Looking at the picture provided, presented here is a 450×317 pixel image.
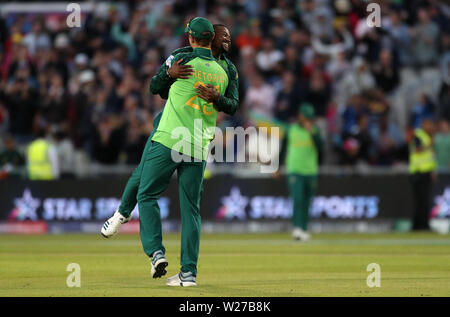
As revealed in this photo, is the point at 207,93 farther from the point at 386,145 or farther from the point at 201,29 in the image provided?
the point at 386,145

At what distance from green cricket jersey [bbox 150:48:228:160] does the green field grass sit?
1.51 metres

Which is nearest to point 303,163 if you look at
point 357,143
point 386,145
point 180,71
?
point 357,143

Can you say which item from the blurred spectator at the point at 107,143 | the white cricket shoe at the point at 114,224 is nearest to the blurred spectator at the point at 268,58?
the blurred spectator at the point at 107,143

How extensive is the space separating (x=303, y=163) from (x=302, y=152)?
224mm

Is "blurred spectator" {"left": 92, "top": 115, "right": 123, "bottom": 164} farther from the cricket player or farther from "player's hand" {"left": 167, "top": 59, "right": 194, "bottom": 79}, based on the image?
"player's hand" {"left": 167, "top": 59, "right": 194, "bottom": 79}

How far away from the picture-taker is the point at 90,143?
24.2m

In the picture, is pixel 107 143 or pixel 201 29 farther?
pixel 107 143

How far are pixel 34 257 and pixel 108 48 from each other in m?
11.7

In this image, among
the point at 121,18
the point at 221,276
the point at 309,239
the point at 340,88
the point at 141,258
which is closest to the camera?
the point at 221,276

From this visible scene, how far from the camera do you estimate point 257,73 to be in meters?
24.8

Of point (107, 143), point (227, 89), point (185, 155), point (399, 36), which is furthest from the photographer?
point (399, 36)

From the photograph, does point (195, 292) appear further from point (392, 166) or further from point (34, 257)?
point (392, 166)

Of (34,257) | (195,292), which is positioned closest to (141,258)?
(34,257)

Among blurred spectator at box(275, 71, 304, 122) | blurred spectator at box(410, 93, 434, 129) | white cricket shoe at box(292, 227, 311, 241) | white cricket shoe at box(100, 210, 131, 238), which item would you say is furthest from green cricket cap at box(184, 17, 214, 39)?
blurred spectator at box(410, 93, 434, 129)
